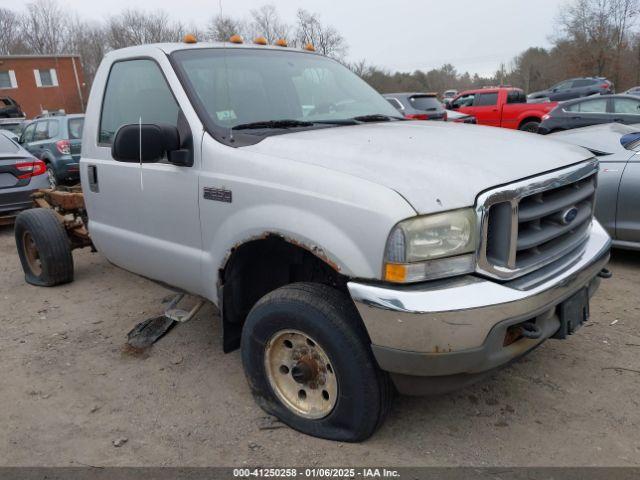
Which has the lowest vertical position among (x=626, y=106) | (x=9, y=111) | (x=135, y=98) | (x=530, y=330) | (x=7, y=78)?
(x=530, y=330)

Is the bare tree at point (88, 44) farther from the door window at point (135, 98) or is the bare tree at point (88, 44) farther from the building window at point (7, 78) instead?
the door window at point (135, 98)

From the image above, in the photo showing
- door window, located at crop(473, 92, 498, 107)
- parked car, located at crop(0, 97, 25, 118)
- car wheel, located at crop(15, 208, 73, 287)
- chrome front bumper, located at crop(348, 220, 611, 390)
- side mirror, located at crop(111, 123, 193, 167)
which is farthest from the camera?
parked car, located at crop(0, 97, 25, 118)

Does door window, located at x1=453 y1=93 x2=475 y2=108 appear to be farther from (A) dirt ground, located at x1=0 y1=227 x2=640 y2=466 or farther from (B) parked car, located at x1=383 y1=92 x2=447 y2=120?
(A) dirt ground, located at x1=0 y1=227 x2=640 y2=466

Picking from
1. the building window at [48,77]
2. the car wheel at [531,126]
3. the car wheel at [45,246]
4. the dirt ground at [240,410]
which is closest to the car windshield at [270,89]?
the dirt ground at [240,410]

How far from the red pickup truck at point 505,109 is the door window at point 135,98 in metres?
13.1

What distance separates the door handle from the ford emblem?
9.88ft

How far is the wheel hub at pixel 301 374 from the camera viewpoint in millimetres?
2615

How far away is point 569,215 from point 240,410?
6.64 feet

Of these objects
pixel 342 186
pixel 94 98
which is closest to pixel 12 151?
pixel 94 98

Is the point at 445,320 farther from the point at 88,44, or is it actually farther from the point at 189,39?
the point at 88,44

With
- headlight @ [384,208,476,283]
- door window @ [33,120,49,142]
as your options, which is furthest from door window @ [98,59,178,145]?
door window @ [33,120,49,142]

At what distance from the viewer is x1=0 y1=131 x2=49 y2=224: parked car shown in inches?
287

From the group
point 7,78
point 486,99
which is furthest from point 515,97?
point 7,78

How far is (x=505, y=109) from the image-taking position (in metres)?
15.5
